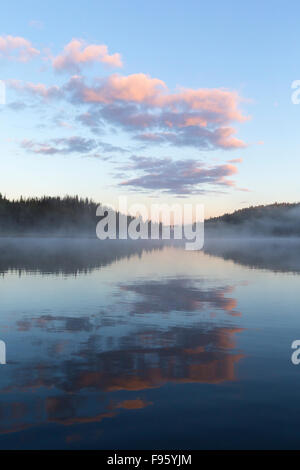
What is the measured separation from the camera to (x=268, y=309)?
2358 centimetres

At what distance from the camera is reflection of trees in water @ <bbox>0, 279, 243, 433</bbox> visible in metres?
10.4

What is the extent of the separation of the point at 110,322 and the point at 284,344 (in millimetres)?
8391

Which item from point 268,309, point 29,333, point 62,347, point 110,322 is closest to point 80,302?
point 110,322

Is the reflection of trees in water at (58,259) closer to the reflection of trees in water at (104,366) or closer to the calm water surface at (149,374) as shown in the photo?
the calm water surface at (149,374)

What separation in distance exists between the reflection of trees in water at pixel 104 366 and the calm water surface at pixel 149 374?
0.04 metres

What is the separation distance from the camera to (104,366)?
13438 millimetres

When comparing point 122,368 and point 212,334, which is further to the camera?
point 212,334

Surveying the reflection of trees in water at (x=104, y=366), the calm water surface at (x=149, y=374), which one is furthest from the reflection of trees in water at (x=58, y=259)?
the reflection of trees in water at (x=104, y=366)

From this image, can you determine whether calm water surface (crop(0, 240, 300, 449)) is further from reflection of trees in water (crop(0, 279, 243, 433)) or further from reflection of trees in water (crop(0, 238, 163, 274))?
reflection of trees in water (crop(0, 238, 163, 274))

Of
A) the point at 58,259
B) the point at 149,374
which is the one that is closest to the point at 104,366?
the point at 149,374

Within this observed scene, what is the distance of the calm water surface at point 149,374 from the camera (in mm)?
9227

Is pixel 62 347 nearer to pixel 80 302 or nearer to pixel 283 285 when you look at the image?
pixel 80 302

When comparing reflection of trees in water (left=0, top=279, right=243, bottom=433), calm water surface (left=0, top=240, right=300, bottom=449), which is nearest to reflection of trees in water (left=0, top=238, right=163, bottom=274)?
calm water surface (left=0, top=240, right=300, bottom=449)

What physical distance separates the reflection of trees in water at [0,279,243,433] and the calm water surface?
4 centimetres
